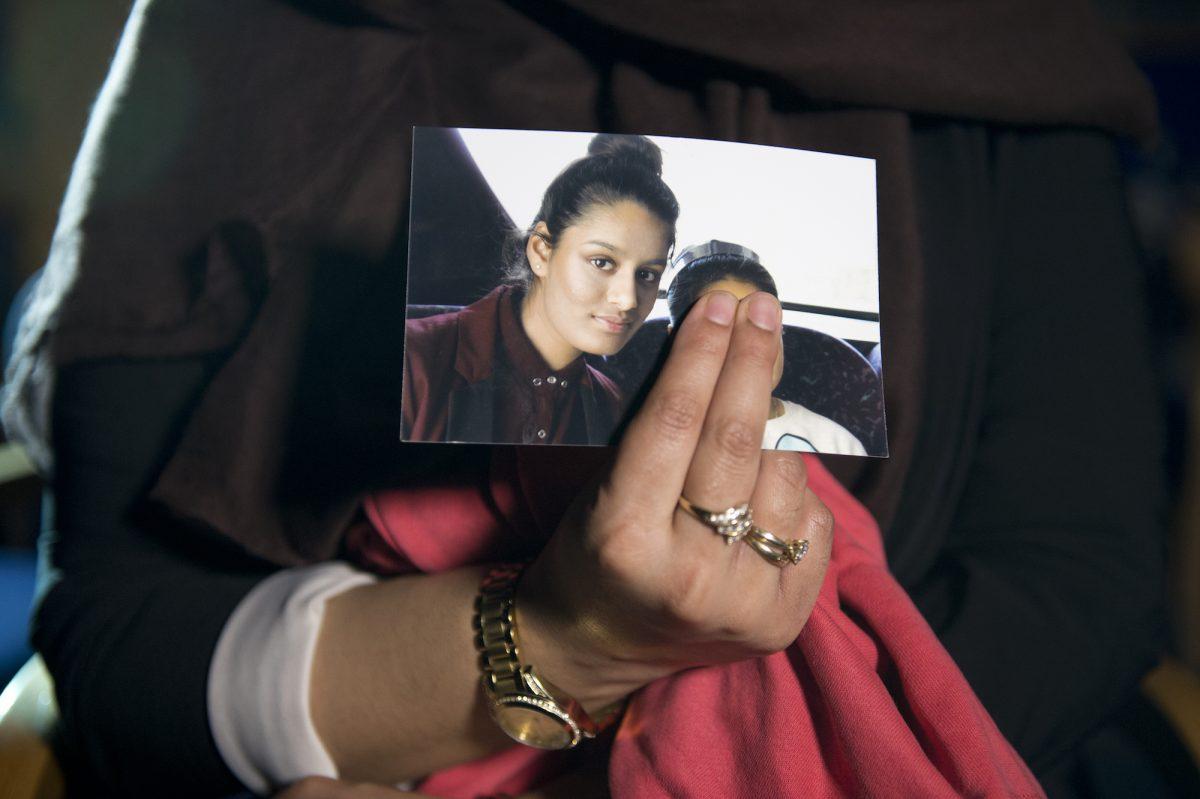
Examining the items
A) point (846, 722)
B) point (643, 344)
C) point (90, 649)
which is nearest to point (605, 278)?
point (643, 344)

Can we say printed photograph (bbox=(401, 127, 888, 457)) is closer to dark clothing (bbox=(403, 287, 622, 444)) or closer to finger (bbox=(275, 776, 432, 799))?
dark clothing (bbox=(403, 287, 622, 444))

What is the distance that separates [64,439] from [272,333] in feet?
0.64

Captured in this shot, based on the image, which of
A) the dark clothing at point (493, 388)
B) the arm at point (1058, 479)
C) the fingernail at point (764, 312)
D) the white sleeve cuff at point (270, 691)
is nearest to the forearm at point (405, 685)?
the white sleeve cuff at point (270, 691)

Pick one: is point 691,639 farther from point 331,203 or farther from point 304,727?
point 331,203

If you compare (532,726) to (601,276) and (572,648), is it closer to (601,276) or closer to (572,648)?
(572,648)

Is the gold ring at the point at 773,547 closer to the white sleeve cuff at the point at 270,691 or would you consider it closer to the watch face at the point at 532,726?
the watch face at the point at 532,726

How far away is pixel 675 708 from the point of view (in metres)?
0.47

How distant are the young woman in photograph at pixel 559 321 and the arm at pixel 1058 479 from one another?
0.38 meters

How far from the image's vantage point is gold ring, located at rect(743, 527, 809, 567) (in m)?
0.41

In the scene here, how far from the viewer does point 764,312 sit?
16.0 inches

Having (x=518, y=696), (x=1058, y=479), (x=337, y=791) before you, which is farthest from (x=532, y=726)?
(x=1058, y=479)

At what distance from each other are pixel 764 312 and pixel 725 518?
0.11 m

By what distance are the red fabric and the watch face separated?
4cm

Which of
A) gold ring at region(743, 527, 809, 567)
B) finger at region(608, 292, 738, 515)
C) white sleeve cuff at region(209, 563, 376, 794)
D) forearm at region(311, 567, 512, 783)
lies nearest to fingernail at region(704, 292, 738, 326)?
finger at region(608, 292, 738, 515)
